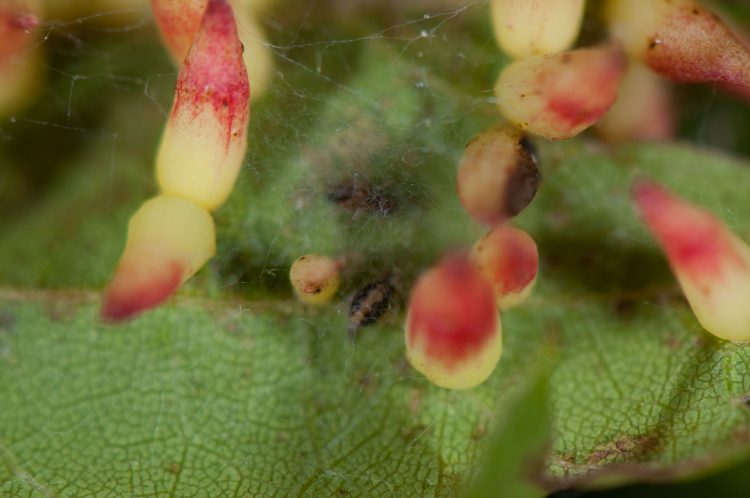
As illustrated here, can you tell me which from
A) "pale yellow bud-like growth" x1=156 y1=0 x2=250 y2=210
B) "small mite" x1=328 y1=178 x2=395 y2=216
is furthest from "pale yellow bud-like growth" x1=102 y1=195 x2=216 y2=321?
"small mite" x1=328 y1=178 x2=395 y2=216

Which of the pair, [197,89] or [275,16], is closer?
[197,89]

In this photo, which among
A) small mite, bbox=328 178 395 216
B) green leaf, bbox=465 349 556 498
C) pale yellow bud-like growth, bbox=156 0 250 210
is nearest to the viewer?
green leaf, bbox=465 349 556 498

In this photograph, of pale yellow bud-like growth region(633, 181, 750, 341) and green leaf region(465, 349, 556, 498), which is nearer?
green leaf region(465, 349, 556, 498)

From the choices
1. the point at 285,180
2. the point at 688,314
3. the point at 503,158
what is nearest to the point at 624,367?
the point at 688,314

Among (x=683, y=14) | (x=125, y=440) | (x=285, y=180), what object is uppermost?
(x=683, y=14)

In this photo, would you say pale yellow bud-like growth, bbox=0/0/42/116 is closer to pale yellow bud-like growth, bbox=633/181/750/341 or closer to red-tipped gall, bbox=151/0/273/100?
red-tipped gall, bbox=151/0/273/100

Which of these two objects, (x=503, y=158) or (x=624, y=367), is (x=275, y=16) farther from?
(x=624, y=367)

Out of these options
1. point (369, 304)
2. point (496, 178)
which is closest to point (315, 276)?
point (369, 304)

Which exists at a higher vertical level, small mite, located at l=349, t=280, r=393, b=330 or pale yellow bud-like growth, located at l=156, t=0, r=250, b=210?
pale yellow bud-like growth, located at l=156, t=0, r=250, b=210
